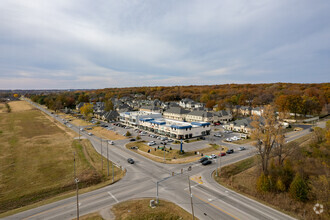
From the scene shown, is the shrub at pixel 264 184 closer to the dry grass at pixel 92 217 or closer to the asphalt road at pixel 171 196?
the asphalt road at pixel 171 196

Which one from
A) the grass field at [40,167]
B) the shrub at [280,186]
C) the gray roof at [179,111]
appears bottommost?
the grass field at [40,167]

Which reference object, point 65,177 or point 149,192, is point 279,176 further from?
point 65,177

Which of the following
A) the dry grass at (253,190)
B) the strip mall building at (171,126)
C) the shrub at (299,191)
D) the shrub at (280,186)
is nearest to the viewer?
the dry grass at (253,190)

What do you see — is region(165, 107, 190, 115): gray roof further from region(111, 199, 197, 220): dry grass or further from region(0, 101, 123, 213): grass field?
region(111, 199, 197, 220): dry grass

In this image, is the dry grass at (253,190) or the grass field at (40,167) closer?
the dry grass at (253,190)

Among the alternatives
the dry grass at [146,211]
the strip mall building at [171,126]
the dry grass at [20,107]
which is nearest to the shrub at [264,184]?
the dry grass at [146,211]

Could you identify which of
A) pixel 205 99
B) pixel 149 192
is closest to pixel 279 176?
pixel 149 192

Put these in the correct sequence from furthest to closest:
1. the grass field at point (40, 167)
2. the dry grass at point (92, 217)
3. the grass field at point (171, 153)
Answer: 1. the grass field at point (171, 153)
2. the grass field at point (40, 167)
3. the dry grass at point (92, 217)
